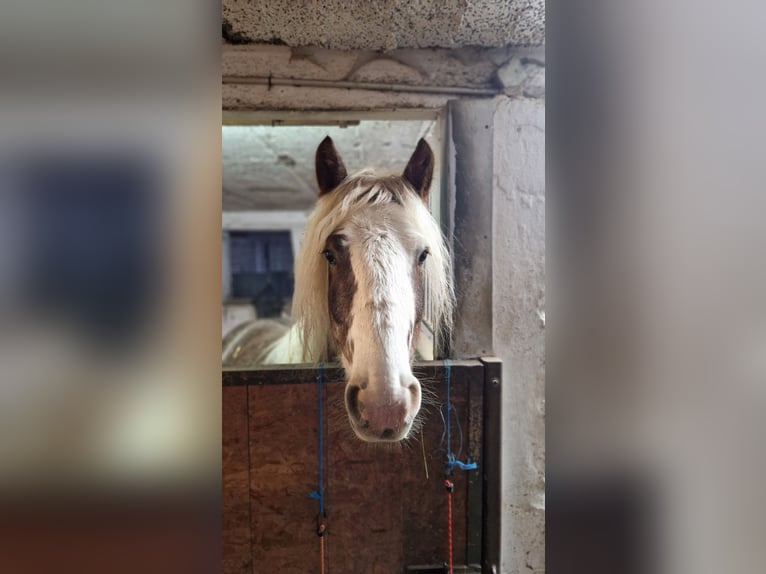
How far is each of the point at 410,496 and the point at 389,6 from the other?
0.82 metres

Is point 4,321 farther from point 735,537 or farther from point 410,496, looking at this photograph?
point 735,537

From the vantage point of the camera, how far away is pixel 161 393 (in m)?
0.47

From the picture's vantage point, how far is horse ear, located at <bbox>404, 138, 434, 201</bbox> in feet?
2.11

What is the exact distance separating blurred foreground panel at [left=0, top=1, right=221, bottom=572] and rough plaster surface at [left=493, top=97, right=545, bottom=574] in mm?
476

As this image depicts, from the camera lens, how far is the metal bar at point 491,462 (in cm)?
64

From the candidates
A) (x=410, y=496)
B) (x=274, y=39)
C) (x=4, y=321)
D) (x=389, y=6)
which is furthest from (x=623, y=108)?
(x=4, y=321)

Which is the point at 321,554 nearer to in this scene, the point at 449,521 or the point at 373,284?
the point at 449,521

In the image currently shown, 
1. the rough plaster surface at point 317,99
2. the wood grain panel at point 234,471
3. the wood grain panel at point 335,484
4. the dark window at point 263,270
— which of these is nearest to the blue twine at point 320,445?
the wood grain panel at point 335,484

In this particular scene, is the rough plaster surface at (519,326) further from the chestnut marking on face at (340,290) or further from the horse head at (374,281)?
the chestnut marking on face at (340,290)

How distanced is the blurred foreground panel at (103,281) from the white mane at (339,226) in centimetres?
18

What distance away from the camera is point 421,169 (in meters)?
0.65

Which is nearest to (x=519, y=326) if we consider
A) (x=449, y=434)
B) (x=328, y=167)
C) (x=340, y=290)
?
(x=449, y=434)

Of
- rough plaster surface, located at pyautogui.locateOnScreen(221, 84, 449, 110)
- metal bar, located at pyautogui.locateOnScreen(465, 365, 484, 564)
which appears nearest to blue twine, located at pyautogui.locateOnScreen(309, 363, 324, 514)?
metal bar, located at pyautogui.locateOnScreen(465, 365, 484, 564)

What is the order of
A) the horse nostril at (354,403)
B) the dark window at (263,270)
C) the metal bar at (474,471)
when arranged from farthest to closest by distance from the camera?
the dark window at (263,270) < the metal bar at (474,471) < the horse nostril at (354,403)
